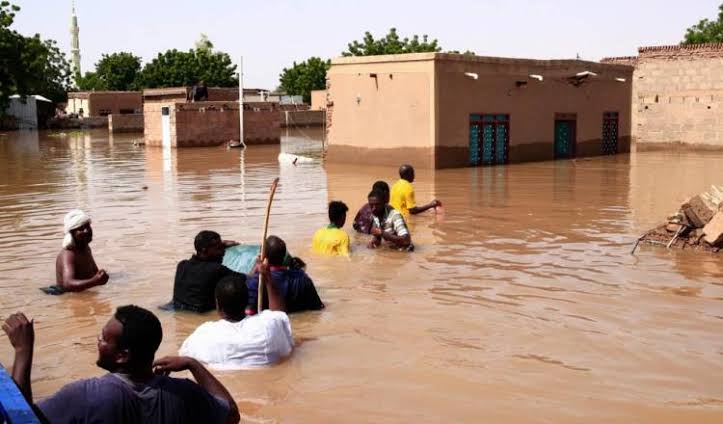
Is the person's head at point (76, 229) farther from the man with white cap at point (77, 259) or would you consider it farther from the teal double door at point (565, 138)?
the teal double door at point (565, 138)

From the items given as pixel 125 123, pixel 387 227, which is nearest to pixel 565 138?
pixel 387 227

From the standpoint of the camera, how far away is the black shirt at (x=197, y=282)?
6.93m

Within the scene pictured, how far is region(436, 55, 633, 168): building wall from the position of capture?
2322cm

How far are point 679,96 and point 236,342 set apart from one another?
30060 mm

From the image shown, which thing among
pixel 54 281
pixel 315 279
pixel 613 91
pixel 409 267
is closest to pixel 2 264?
pixel 54 281

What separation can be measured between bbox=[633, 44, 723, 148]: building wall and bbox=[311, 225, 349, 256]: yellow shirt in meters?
25.7

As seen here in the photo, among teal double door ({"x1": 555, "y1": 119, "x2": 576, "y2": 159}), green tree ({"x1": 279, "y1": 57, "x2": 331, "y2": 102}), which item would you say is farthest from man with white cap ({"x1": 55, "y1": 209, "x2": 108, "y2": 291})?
green tree ({"x1": 279, "y1": 57, "x2": 331, "y2": 102})

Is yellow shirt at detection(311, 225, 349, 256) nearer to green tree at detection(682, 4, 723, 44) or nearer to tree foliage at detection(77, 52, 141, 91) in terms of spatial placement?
green tree at detection(682, 4, 723, 44)

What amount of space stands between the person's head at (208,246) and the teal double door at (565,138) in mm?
22235

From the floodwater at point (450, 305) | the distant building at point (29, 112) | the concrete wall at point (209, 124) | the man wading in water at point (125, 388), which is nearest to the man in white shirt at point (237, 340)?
the floodwater at point (450, 305)

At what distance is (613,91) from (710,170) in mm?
8562

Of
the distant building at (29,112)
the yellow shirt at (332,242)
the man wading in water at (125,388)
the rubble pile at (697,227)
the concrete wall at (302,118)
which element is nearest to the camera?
the man wading in water at (125,388)

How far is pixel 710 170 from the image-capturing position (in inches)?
881

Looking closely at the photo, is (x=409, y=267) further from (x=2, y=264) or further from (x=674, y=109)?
(x=674, y=109)
